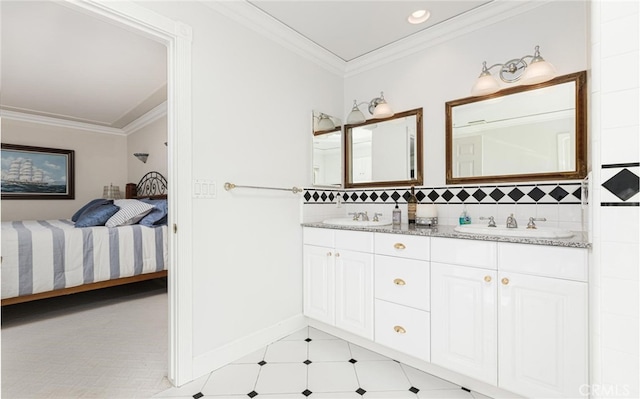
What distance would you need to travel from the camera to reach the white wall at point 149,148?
4451 mm

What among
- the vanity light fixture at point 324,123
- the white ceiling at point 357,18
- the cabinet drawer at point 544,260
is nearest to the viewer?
the cabinet drawer at point 544,260

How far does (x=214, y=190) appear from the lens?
6.06 ft

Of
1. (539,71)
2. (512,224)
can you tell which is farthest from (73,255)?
(539,71)

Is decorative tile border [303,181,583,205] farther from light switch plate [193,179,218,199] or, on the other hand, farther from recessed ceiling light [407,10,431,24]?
recessed ceiling light [407,10,431,24]

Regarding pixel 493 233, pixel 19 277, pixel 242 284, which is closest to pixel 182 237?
pixel 242 284

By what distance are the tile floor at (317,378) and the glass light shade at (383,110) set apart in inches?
74.0

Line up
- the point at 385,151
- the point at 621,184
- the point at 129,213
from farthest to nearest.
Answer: the point at 129,213, the point at 385,151, the point at 621,184

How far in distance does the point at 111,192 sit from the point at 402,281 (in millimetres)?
5392

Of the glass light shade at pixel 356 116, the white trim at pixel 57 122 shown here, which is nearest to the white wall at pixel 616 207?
the glass light shade at pixel 356 116

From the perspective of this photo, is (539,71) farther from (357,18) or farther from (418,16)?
(357,18)

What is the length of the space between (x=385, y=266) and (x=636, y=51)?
4.81 ft

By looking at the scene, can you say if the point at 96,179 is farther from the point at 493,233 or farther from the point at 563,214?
the point at 563,214

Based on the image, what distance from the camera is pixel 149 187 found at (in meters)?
4.80

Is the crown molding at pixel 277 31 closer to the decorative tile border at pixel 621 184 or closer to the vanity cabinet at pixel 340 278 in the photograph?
the vanity cabinet at pixel 340 278
